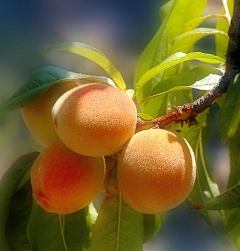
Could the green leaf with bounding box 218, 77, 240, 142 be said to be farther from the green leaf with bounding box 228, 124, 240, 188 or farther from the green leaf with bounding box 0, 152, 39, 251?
the green leaf with bounding box 0, 152, 39, 251

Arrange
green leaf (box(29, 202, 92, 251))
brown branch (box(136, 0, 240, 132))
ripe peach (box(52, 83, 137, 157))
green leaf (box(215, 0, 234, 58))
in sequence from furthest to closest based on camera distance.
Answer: green leaf (box(215, 0, 234, 58)) → green leaf (box(29, 202, 92, 251)) → brown branch (box(136, 0, 240, 132)) → ripe peach (box(52, 83, 137, 157))

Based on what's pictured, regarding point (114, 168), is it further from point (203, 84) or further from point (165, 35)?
point (165, 35)

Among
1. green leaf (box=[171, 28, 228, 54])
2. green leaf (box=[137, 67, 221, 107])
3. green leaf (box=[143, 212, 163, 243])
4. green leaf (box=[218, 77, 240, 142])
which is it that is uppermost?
green leaf (box=[171, 28, 228, 54])

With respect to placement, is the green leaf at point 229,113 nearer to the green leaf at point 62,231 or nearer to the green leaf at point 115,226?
the green leaf at point 115,226

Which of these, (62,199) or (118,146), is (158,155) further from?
(62,199)

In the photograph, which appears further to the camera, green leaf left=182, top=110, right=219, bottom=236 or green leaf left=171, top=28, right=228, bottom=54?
green leaf left=182, top=110, right=219, bottom=236

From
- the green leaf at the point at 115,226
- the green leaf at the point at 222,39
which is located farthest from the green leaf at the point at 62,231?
the green leaf at the point at 222,39

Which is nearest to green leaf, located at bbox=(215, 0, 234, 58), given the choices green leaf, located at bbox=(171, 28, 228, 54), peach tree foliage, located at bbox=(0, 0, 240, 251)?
peach tree foliage, located at bbox=(0, 0, 240, 251)
